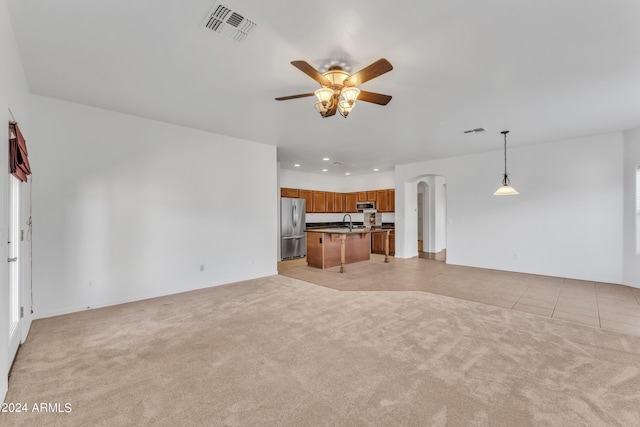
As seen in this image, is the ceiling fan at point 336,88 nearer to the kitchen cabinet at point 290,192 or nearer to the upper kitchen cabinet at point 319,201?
the kitchen cabinet at point 290,192

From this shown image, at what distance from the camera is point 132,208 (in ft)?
13.5

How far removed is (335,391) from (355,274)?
156 inches

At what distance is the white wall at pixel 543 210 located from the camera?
16.4 feet

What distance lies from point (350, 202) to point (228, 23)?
335 inches

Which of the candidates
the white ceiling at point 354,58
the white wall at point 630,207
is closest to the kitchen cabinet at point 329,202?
the white ceiling at point 354,58

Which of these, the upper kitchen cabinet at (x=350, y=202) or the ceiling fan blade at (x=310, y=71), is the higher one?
the ceiling fan blade at (x=310, y=71)

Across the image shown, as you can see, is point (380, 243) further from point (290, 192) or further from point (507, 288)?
point (507, 288)

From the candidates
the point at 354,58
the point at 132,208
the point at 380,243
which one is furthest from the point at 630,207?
the point at 132,208

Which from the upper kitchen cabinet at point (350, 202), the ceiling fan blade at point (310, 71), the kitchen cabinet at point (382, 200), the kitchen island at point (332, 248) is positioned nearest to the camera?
the ceiling fan blade at point (310, 71)

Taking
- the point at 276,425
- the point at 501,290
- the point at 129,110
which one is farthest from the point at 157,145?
the point at 501,290

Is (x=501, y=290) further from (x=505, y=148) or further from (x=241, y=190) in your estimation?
(x=241, y=190)

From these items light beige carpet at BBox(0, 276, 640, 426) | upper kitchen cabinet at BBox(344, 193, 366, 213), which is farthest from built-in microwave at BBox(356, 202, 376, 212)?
light beige carpet at BBox(0, 276, 640, 426)

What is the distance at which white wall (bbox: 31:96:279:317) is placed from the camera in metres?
3.53

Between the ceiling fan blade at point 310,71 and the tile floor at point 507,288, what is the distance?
11.1ft
